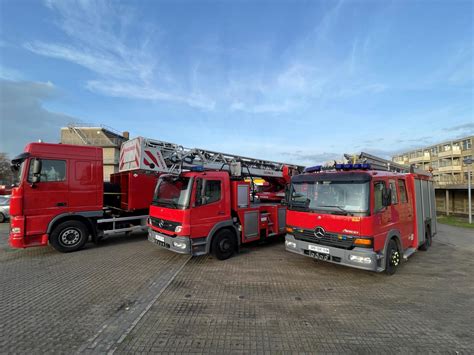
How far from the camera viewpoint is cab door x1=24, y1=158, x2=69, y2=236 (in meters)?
6.55

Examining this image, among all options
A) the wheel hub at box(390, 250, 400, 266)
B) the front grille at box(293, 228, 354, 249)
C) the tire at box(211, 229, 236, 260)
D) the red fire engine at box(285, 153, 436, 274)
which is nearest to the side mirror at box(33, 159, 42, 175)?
the tire at box(211, 229, 236, 260)

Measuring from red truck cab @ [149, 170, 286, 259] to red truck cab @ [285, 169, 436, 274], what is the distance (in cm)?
153

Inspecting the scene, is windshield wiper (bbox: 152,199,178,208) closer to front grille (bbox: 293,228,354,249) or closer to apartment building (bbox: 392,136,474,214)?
front grille (bbox: 293,228,354,249)

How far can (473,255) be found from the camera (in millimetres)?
7523

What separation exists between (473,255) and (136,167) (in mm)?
10965

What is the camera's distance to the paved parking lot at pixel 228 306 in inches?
120

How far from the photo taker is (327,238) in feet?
17.1

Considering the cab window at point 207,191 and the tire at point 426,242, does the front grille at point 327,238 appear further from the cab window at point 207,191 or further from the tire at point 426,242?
the tire at point 426,242

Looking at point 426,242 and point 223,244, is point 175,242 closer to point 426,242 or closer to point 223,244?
point 223,244

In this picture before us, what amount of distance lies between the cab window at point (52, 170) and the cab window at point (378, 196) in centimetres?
826

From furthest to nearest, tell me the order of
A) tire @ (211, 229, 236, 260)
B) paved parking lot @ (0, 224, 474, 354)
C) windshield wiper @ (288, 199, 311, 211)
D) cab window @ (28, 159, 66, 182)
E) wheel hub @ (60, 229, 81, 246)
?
wheel hub @ (60, 229, 81, 246)
cab window @ (28, 159, 66, 182)
tire @ (211, 229, 236, 260)
windshield wiper @ (288, 199, 311, 211)
paved parking lot @ (0, 224, 474, 354)

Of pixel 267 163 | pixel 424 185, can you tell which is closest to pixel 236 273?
pixel 267 163

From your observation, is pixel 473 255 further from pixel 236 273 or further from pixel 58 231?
pixel 58 231

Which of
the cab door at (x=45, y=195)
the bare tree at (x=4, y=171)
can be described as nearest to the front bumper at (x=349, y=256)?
the cab door at (x=45, y=195)
